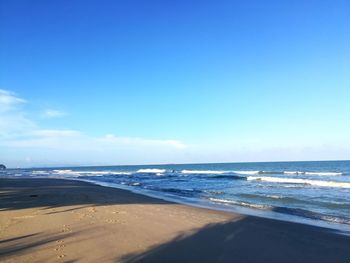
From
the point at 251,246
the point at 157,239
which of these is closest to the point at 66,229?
the point at 157,239

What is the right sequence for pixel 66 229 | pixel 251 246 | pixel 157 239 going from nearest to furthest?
1. pixel 251 246
2. pixel 157 239
3. pixel 66 229

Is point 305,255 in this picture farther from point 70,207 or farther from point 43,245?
point 70,207

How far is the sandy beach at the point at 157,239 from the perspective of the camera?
7098 millimetres

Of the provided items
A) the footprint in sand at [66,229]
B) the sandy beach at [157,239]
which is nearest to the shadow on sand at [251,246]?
the sandy beach at [157,239]

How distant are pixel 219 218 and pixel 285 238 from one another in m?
3.37

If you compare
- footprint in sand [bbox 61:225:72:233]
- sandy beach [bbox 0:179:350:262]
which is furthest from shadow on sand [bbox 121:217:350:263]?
footprint in sand [bbox 61:225:72:233]

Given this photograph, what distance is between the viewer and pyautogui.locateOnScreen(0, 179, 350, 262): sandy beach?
7.10 m

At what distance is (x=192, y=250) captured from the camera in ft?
25.1

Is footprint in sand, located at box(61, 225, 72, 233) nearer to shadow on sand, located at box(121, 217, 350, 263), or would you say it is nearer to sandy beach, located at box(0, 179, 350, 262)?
sandy beach, located at box(0, 179, 350, 262)

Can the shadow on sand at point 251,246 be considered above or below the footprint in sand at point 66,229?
below

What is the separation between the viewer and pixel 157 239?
28.2ft

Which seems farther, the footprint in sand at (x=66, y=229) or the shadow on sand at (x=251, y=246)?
the footprint in sand at (x=66, y=229)

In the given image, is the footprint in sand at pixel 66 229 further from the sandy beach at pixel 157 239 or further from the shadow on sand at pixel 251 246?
the shadow on sand at pixel 251 246

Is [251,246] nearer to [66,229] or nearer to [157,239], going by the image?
[157,239]
